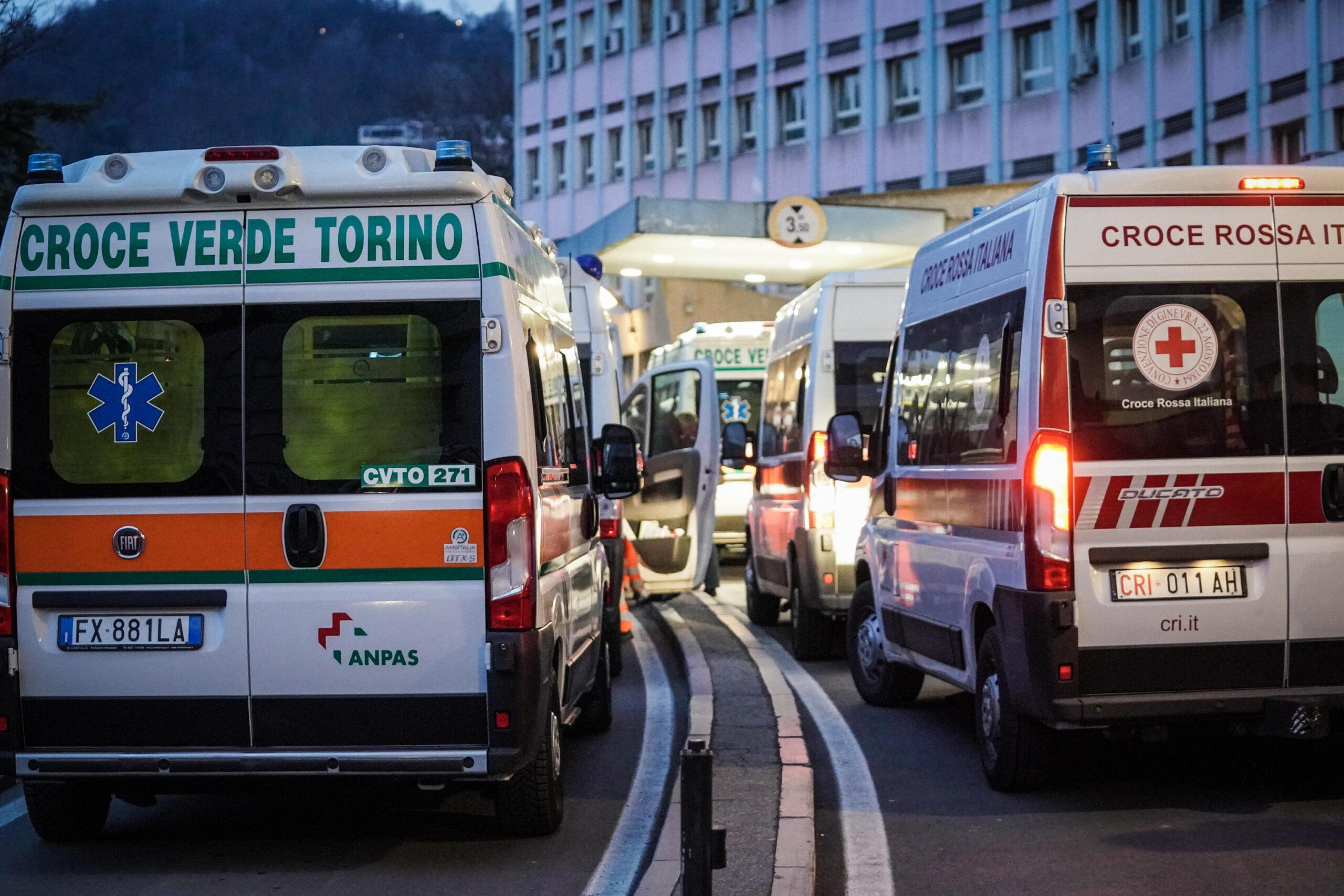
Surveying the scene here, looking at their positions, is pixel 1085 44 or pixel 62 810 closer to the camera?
pixel 62 810

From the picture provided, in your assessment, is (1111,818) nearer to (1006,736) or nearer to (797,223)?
(1006,736)

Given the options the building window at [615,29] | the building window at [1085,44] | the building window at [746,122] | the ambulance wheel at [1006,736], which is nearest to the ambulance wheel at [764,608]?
the ambulance wheel at [1006,736]

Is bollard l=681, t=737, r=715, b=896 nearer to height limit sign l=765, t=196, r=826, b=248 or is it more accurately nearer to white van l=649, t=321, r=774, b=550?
white van l=649, t=321, r=774, b=550

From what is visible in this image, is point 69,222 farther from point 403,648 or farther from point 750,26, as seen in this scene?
point 750,26

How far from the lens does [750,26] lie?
57031 millimetres

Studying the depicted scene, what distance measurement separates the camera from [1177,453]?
24.6 ft

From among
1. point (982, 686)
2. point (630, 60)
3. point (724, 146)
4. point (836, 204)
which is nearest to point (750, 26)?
point (724, 146)

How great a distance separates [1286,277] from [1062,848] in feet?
8.13

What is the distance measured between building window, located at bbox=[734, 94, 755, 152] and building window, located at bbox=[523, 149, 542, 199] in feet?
46.3

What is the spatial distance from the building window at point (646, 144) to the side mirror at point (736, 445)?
47834mm

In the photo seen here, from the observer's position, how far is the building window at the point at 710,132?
5925 centimetres

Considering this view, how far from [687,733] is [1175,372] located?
12.2ft

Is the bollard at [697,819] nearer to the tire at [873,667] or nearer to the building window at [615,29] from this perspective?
the tire at [873,667]

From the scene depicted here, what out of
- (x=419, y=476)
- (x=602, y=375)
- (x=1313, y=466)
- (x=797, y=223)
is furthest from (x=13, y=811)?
(x=797, y=223)
